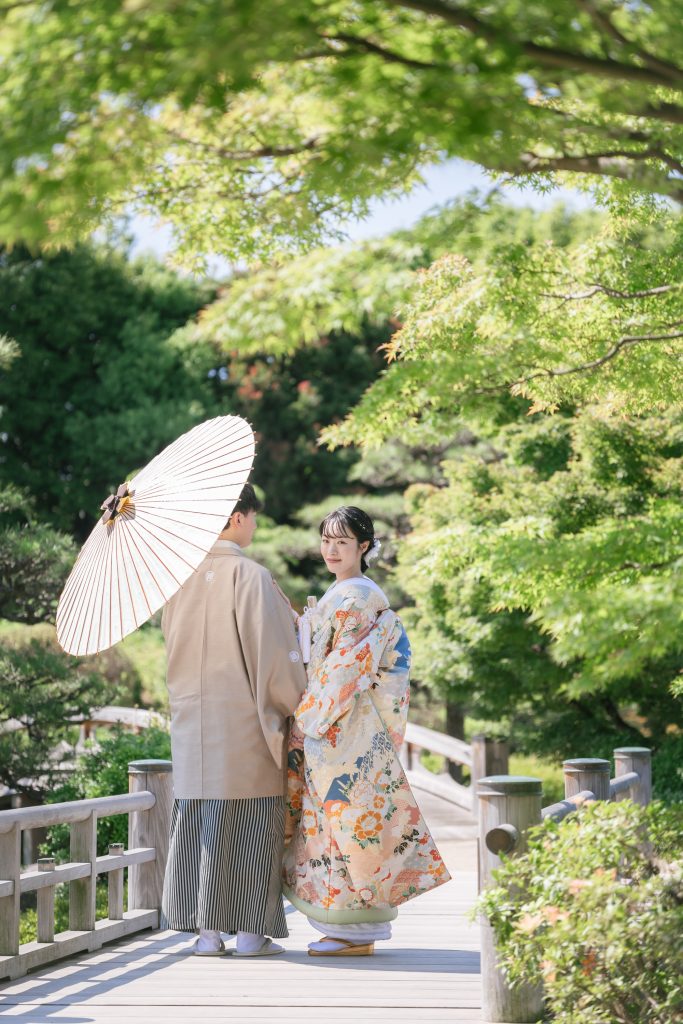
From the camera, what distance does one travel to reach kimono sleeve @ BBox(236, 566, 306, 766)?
4.15 metres

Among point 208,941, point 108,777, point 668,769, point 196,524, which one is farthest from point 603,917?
point 668,769

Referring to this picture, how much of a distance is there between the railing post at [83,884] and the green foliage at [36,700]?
12.8ft

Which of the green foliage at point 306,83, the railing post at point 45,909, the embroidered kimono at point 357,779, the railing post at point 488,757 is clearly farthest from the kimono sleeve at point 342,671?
the railing post at point 488,757

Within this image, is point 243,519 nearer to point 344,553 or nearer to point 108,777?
point 344,553

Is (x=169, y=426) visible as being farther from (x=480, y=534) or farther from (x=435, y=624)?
(x=480, y=534)

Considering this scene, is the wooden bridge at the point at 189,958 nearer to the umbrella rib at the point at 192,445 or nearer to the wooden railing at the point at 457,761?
the umbrella rib at the point at 192,445

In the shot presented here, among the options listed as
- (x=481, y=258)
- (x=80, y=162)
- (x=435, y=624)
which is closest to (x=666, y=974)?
(x=80, y=162)

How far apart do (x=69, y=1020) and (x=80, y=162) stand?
2.37 m

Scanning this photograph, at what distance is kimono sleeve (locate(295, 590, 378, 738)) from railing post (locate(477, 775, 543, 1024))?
2.39 ft

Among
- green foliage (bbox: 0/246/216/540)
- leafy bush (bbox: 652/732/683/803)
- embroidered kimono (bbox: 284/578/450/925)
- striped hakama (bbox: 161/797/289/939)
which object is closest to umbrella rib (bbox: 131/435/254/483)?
embroidered kimono (bbox: 284/578/450/925)

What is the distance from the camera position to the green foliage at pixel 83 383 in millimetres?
16500

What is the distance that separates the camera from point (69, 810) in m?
4.29

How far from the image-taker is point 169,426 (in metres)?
16.2

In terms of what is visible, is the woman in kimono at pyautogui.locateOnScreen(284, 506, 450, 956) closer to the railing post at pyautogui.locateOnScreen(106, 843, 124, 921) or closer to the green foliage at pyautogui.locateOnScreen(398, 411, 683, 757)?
the green foliage at pyautogui.locateOnScreen(398, 411, 683, 757)
